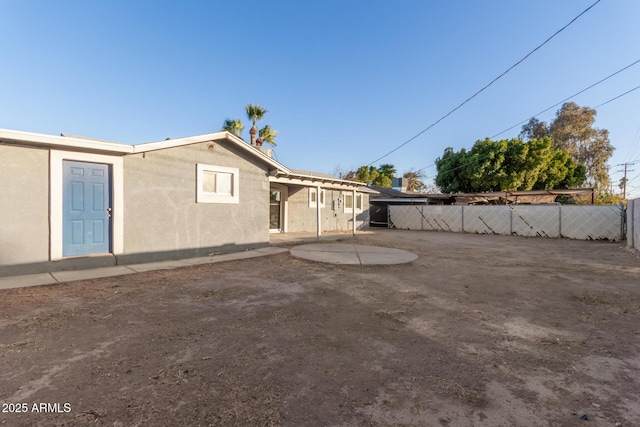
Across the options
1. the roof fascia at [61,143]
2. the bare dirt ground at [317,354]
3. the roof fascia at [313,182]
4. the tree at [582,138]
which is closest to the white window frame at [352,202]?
the roof fascia at [313,182]

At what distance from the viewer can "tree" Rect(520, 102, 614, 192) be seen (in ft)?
106

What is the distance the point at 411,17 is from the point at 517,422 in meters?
14.9

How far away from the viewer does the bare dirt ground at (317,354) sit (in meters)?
1.88

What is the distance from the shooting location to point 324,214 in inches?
653

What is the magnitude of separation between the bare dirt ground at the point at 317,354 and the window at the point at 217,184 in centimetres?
351

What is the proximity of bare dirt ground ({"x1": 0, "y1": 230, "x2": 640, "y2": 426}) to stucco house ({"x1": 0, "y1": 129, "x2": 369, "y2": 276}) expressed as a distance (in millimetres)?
1578

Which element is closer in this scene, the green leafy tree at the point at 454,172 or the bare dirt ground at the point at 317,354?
the bare dirt ground at the point at 317,354

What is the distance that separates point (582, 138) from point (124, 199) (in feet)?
146

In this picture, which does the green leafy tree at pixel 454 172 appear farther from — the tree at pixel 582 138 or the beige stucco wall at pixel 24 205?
the beige stucco wall at pixel 24 205

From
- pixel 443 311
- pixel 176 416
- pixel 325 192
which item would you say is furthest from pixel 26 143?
pixel 325 192

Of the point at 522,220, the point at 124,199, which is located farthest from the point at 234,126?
the point at 522,220

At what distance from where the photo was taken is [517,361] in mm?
2604

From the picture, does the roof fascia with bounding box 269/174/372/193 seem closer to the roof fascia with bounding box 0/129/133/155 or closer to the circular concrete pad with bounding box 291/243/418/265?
the circular concrete pad with bounding box 291/243/418/265

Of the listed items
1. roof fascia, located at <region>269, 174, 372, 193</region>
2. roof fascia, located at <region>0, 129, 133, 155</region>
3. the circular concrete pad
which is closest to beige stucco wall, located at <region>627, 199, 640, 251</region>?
the circular concrete pad
